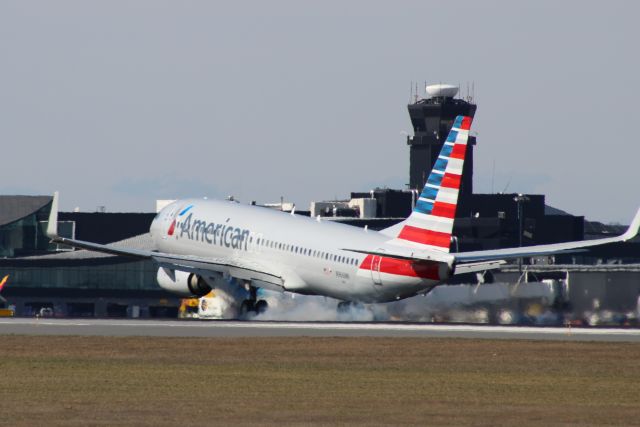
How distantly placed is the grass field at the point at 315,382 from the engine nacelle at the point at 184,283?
24.5m

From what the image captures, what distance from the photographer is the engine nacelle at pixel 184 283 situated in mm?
87500

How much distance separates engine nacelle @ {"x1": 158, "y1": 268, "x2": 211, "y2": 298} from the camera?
87.5 m

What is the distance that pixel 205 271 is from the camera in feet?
283

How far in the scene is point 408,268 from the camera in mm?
74812

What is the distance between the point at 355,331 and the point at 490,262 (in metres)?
12.5

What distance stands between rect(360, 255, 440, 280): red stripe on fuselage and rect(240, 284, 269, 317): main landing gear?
33.3 feet

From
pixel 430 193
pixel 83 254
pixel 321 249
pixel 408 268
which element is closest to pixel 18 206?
pixel 83 254

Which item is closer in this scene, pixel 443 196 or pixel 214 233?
pixel 443 196

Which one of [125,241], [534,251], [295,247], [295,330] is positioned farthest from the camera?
[125,241]

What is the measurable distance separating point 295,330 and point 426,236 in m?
8.76

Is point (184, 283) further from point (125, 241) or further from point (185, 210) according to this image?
point (125, 241)

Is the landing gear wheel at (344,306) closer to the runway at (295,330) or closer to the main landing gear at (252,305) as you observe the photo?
the runway at (295,330)

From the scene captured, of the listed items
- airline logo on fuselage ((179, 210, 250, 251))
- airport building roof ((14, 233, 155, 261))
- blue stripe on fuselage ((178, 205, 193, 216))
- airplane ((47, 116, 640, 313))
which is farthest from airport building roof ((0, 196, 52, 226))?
airline logo on fuselage ((179, 210, 250, 251))

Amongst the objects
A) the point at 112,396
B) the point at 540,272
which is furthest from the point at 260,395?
the point at 540,272
